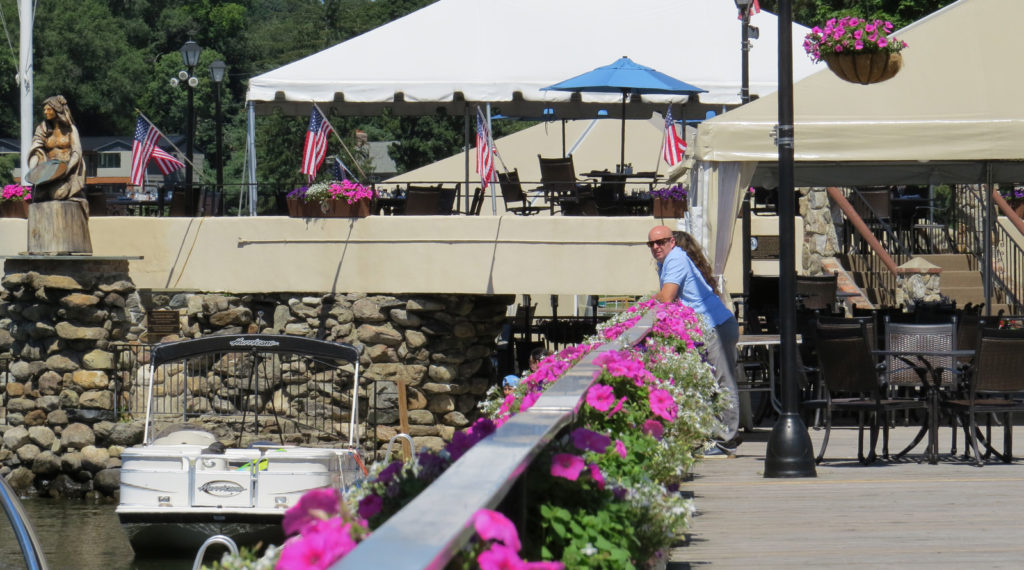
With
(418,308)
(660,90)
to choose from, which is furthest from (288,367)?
(660,90)

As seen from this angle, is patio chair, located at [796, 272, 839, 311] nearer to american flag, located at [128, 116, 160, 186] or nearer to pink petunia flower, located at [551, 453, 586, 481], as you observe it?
american flag, located at [128, 116, 160, 186]

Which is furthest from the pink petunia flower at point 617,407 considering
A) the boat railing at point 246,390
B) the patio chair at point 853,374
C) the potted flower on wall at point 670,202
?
the boat railing at point 246,390

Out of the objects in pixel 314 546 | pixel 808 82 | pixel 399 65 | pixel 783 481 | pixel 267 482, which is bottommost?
pixel 267 482

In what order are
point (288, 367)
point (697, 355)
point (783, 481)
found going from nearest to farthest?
point (697, 355)
point (783, 481)
point (288, 367)

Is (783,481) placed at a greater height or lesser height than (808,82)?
lesser

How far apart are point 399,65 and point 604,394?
15.8 metres

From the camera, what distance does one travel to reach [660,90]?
1891 centimetres

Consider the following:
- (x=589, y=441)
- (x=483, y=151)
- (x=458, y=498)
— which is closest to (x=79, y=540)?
(x=483, y=151)

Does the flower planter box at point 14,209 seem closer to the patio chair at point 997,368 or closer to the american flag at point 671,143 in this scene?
the american flag at point 671,143

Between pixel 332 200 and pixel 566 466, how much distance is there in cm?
1718

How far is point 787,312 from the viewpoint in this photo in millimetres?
8875

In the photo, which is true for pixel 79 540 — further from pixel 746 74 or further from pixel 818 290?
pixel 746 74

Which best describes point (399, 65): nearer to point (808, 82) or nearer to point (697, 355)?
point (808, 82)

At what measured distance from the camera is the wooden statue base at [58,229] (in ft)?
70.0
